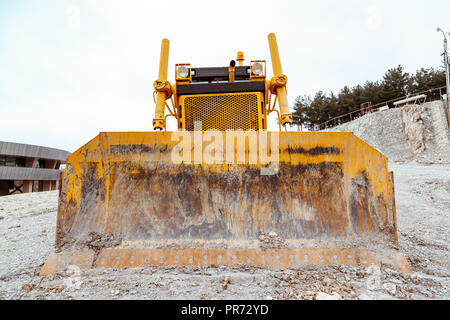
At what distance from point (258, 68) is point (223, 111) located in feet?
3.06

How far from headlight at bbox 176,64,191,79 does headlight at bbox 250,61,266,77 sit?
0.92 m

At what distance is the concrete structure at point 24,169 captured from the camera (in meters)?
29.4

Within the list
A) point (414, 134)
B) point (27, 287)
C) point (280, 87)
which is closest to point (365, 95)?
point (414, 134)

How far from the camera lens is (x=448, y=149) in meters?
19.3

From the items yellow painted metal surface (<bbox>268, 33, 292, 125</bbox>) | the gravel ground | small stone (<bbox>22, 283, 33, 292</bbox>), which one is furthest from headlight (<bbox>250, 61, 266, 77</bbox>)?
small stone (<bbox>22, 283, 33, 292</bbox>)

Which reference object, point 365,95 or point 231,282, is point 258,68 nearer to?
point 231,282

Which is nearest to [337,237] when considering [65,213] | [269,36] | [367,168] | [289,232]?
[289,232]

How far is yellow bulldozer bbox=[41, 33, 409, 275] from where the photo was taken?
220 cm

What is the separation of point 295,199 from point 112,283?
5.19ft

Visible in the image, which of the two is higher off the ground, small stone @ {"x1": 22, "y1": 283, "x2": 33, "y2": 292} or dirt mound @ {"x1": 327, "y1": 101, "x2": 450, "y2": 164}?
dirt mound @ {"x1": 327, "y1": 101, "x2": 450, "y2": 164}

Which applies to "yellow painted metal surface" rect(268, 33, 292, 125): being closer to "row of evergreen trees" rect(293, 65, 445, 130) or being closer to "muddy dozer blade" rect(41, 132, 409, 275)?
"muddy dozer blade" rect(41, 132, 409, 275)

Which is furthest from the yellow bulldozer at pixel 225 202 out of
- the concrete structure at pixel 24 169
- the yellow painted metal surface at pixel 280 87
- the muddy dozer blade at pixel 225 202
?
the concrete structure at pixel 24 169

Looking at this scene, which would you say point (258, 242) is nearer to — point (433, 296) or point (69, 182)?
point (433, 296)

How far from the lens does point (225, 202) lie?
7.90ft
